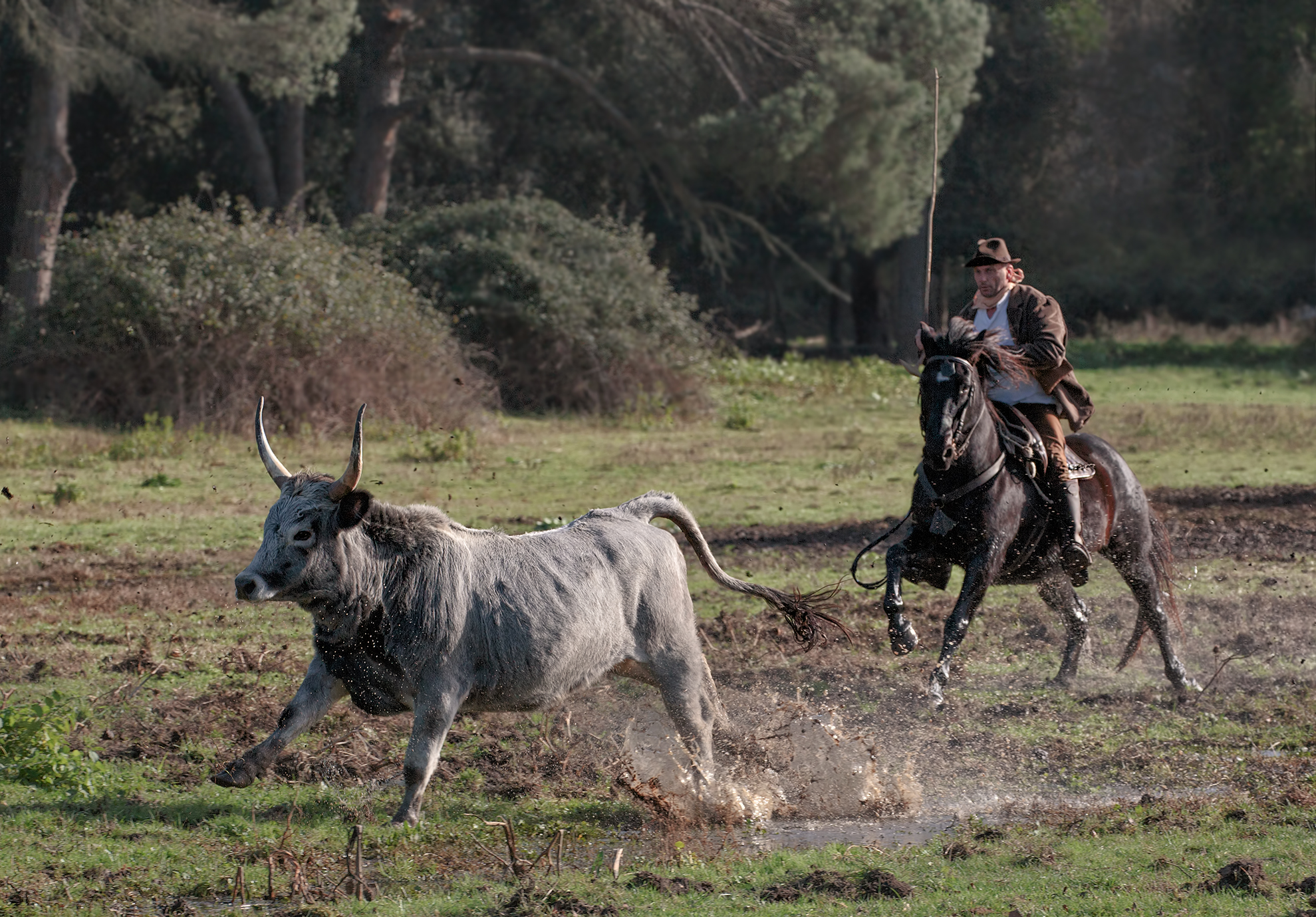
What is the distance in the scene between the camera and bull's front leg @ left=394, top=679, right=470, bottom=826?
6.55 m

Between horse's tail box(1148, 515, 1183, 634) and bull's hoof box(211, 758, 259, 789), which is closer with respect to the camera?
bull's hoof box(211, 758, 259, 789)

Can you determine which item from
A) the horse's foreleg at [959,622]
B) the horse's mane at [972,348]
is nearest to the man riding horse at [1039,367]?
the horse's mane at [972,348]

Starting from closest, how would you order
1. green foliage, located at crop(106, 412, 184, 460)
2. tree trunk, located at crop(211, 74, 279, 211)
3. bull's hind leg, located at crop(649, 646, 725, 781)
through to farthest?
bull's hind leg, located at crop(649, 646, 725, 781)
green foliage, located at crop(106, 412, 184, 460)
tree trunk, located at crop(211, 74, 279, 211)

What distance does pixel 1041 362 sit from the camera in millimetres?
9070

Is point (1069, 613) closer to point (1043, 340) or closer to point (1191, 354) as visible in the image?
point (1043, 340)

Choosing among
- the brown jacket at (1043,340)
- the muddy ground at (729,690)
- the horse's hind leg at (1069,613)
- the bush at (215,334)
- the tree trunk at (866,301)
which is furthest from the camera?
the tree trunk at (866,301)

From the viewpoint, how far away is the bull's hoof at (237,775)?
6.63 meters

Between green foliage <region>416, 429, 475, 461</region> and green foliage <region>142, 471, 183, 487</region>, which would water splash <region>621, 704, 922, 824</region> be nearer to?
green foliage <region>142, 471, 183, 487</region>

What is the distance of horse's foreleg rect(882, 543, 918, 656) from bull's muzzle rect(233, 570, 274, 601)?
3705 millimetres

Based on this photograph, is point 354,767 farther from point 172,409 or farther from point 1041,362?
point 172,409

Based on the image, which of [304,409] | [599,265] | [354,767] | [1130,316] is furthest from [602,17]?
[354,767]

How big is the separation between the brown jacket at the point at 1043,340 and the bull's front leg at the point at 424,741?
4.09 meters

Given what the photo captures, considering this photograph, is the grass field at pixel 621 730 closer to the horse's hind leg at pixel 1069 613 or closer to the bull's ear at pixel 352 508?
the horse's hind leg at pixel 1069 613

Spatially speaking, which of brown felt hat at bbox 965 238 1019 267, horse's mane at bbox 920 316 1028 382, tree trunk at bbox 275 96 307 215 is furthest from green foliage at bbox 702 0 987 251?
horse's mane at bbox 920 316 1028 382
